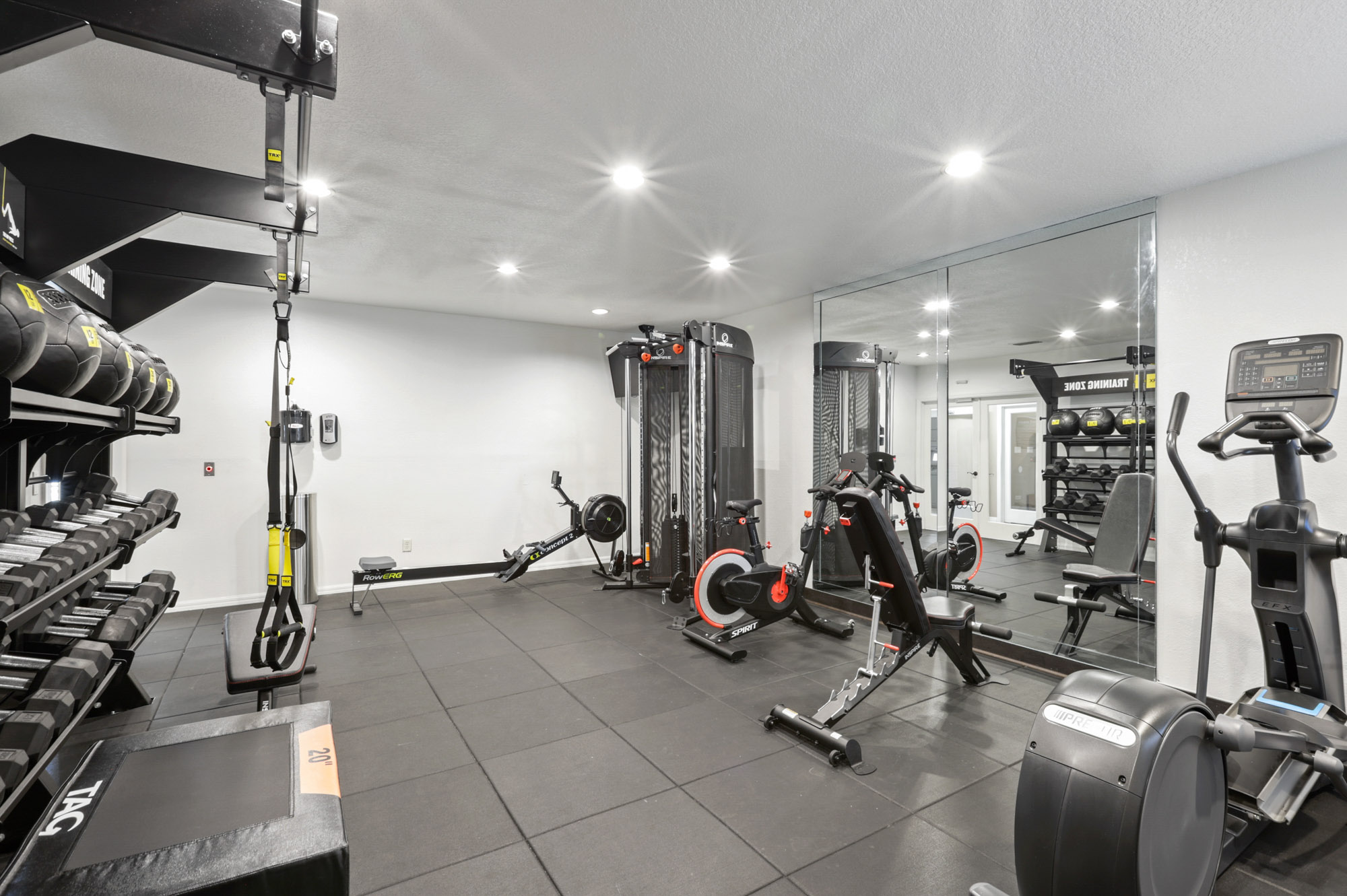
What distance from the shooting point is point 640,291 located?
554cm

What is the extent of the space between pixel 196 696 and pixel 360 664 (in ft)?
2.72

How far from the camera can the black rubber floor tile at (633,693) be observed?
3203 mm

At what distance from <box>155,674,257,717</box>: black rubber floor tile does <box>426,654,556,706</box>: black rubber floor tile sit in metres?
1.01

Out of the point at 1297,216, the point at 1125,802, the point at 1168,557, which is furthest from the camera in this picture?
the point at 1168,557

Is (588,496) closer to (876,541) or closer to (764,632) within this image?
(764,632)

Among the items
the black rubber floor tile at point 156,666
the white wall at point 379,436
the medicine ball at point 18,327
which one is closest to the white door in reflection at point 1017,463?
the white wall at point 379,436

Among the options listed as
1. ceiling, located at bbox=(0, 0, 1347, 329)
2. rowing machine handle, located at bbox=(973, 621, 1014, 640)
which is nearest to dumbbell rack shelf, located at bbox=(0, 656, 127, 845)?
ceiling, located at bbox=(0, 0, 1347, 329)

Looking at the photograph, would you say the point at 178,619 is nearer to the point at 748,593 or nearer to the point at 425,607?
the point at 425,607

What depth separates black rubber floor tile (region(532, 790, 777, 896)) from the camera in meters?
1.94

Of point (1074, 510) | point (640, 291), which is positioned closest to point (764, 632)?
point (1074, 510)

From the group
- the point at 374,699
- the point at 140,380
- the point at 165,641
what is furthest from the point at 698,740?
the point at 165,641

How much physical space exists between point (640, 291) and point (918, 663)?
372 cm

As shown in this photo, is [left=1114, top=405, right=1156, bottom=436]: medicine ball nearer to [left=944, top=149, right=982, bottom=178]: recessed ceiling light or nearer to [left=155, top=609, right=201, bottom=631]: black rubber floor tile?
[left=944, top=149, right=982, bottom=178]: recessed ceiling light

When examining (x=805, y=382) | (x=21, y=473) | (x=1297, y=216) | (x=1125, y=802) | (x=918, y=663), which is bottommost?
(x=918, y=663)
